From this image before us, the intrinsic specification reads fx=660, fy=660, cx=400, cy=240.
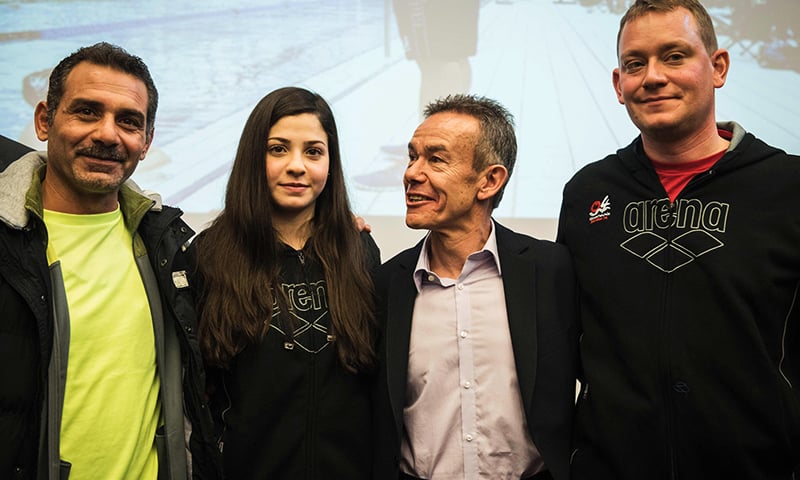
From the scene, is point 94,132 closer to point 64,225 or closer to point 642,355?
point 64,225

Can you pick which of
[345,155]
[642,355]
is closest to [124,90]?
[642,355]

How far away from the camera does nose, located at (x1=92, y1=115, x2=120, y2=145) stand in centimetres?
162

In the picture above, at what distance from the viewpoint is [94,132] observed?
163 centimetres

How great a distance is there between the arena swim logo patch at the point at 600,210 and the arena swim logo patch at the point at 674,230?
0.08 metres

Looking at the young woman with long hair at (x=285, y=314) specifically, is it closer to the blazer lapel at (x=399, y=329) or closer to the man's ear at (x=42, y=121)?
the blazer lapel at (x=399, y=329)

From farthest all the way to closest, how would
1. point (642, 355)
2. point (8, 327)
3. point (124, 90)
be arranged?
point (124, 90) < point (642, 355) < point (8, 327)

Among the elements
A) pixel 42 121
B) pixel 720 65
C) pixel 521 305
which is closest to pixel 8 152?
pixel 42 121

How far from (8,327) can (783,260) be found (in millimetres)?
1719

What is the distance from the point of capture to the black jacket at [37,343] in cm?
142

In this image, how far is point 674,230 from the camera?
1595mm

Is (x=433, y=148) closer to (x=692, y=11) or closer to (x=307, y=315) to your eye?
(x=307, y=315)

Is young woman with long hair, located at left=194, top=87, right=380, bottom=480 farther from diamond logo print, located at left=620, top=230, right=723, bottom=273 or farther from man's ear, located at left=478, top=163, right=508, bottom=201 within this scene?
diamond logo print, located at left=620, top=230, right=723, bottom=273

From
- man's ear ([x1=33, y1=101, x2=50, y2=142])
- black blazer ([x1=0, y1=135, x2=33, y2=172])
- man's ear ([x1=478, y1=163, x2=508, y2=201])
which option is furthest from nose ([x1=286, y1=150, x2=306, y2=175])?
black blazer ([x1=0, y1=135, x2=33, y2=172])

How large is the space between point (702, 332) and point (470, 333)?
545 millimetres
